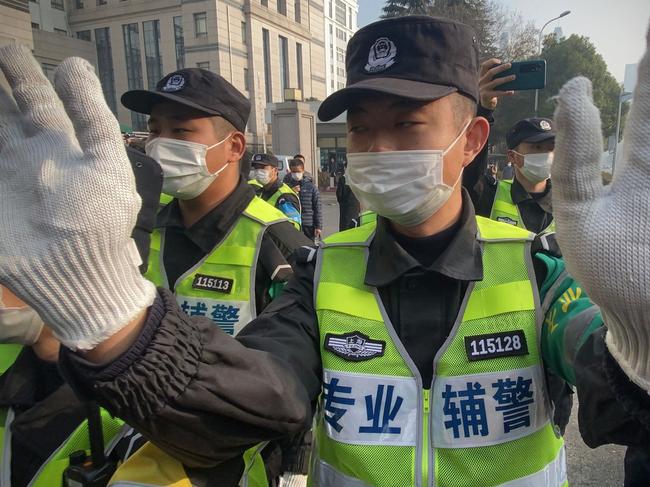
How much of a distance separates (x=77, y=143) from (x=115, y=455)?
84 centimetres

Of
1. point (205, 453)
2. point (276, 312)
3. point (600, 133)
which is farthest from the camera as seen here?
point (276, 312)

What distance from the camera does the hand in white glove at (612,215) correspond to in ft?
2.83

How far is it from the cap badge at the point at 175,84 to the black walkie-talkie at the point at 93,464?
68.1 inches

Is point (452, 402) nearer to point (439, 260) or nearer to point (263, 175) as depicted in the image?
point (439, 260)

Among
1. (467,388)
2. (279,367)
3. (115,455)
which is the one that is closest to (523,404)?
(467,388)

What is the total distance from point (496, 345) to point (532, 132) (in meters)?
3.69

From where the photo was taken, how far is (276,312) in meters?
1.41

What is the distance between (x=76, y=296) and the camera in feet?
2.98

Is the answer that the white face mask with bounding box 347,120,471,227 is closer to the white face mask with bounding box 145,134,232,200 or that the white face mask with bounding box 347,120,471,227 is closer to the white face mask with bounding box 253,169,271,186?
the white face mask with bounding box 145,134,232,200

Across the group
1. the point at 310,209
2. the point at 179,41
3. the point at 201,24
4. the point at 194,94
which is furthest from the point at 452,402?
the point at 179,41

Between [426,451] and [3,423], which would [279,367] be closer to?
[426,451]

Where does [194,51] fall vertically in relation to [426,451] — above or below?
above

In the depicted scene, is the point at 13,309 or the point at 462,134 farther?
the point at 462,134

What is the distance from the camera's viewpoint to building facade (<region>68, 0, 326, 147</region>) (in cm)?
3762
